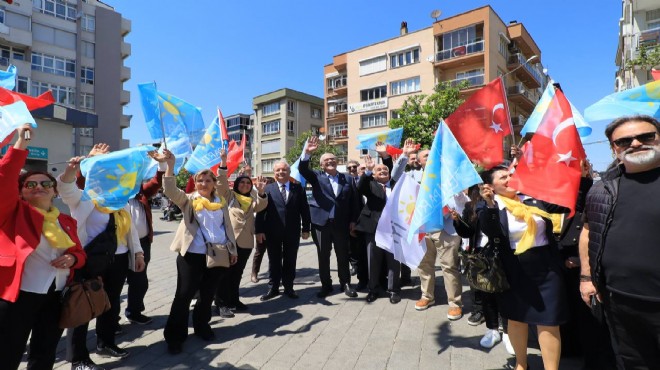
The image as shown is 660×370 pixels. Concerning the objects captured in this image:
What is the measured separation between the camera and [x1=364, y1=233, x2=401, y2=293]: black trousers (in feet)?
18.2

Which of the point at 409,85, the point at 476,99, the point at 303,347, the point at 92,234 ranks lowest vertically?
the point at 303,347

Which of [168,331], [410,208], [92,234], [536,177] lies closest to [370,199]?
[410,208]

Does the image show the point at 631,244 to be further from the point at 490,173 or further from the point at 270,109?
the point at 270,109

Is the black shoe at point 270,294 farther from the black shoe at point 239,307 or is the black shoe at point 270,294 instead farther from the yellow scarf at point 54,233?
the yellow scarf at point 54,233

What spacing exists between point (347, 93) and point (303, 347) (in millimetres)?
38282

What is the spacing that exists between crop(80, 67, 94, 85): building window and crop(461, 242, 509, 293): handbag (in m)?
41.6

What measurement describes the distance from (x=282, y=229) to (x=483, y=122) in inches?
130

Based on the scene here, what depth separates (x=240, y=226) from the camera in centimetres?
545

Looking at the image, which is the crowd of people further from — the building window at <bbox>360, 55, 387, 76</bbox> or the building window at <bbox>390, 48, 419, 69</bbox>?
the building window at <bbox>360, 55, 387, 76</bbox>

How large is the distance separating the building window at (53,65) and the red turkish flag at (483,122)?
39.1m

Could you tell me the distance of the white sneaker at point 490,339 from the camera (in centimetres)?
→ 389

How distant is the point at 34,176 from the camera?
2.80 m

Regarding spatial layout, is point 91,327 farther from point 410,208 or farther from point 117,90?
point 117,90

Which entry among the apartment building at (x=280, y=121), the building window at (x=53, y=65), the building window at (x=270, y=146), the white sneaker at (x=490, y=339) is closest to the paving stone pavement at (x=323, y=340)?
the white sneaker at (x=490, y=339)
